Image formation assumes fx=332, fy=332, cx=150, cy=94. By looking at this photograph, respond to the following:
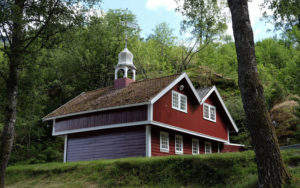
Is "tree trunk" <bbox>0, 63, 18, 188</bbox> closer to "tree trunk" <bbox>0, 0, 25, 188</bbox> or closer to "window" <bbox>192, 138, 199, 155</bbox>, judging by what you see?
"tree trunk" <bbox>0, 0, 25, 188</bbox>

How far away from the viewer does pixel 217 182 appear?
41.9 ft

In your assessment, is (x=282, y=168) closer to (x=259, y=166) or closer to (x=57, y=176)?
(x=259, y=166)

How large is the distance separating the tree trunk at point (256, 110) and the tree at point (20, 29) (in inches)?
335

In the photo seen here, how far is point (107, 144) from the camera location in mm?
22547

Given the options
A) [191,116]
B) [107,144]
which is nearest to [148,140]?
[107,144]

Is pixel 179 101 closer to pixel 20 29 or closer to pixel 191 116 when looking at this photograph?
pixel 191 116

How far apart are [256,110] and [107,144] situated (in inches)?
576

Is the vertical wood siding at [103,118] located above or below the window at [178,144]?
above

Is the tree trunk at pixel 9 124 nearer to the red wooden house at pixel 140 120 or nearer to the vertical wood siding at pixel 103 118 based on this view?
the red wooden house at pixel 140 120

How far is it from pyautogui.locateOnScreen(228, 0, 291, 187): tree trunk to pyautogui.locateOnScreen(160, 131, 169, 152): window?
13000mm

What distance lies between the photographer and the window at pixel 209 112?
26703mm

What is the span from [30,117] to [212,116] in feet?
63.1

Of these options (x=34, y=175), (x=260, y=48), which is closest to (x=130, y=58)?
(x=34, y=175)

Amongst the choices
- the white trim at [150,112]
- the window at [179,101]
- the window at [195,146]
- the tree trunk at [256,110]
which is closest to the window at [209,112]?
the window at [195,146]
